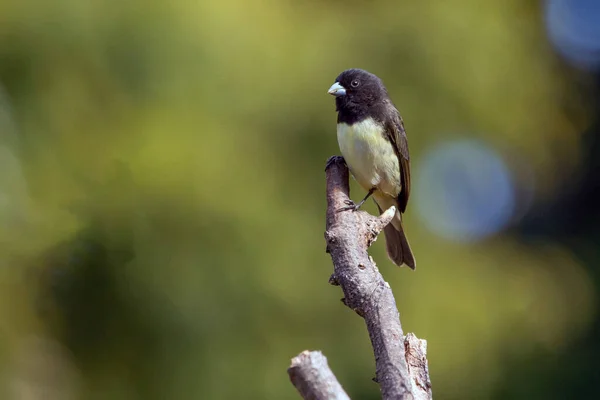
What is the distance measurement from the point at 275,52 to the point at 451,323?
253 cm

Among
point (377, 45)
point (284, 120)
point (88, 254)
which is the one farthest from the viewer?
point (377, 45)

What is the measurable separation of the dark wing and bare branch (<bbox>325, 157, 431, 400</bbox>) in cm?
163

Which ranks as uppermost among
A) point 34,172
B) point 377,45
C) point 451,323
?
point 377,45

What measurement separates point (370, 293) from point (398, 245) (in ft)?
7.84

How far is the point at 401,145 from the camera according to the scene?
4223 mm

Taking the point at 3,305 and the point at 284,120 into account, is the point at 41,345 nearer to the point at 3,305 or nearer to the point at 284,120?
the point at 3,305

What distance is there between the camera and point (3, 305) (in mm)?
5297

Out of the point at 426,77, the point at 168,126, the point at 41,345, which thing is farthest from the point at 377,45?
the point at 41,345

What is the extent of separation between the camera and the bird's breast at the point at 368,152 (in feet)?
12.9

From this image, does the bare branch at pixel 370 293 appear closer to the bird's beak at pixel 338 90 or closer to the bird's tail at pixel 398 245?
the bird's beak at pixel 338 90

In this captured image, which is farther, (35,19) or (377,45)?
(377,45)

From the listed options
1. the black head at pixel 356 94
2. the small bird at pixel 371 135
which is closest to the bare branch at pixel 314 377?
the small bird at pixel 371 135

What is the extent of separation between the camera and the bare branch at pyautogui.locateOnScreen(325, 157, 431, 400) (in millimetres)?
1875

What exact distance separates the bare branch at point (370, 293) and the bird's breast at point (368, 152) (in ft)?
4.54
